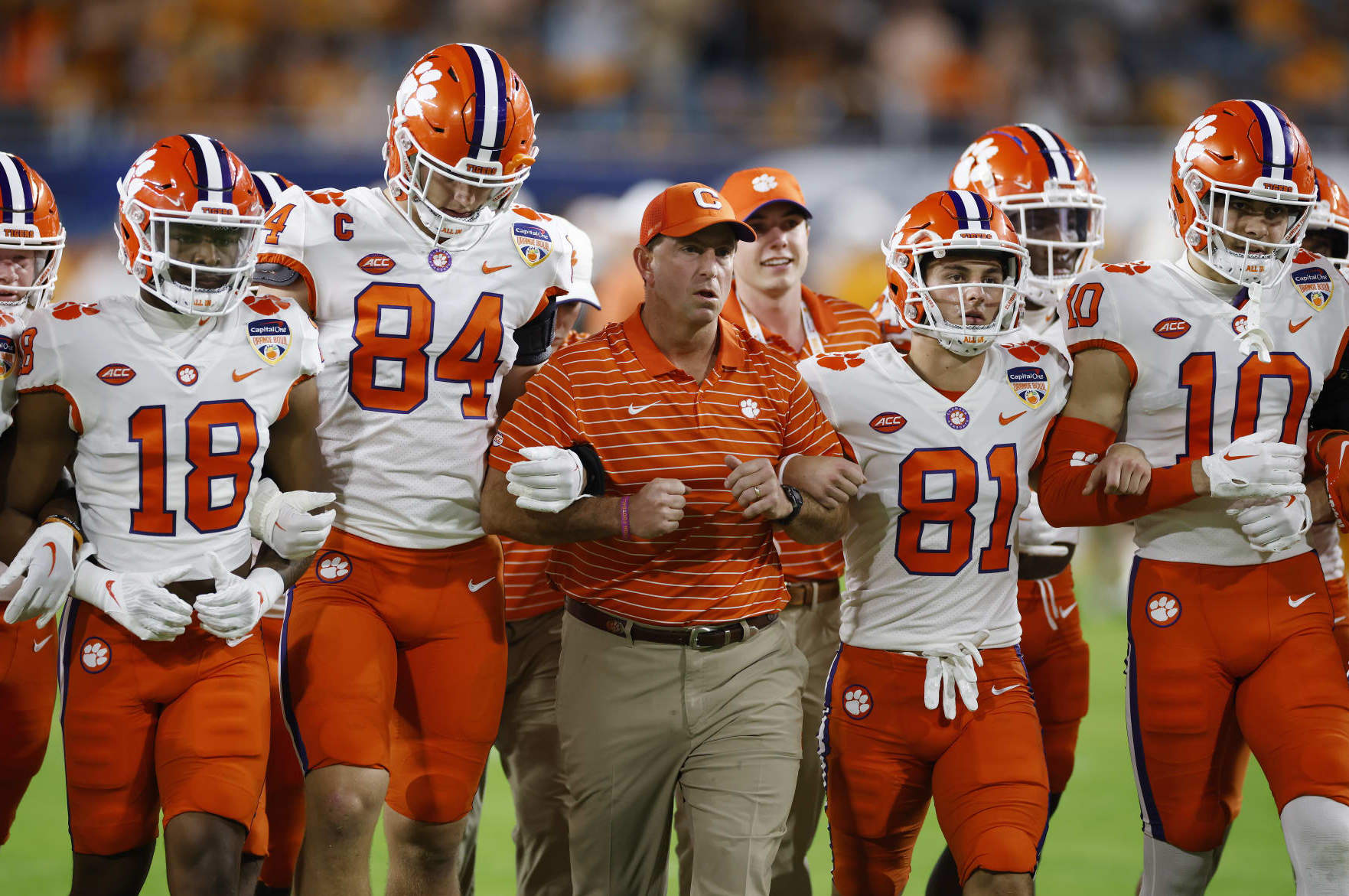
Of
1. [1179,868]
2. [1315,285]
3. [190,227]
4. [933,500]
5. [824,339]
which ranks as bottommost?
[1179,868]

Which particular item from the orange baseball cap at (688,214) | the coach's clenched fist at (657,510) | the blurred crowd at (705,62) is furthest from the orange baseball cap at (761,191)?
the blurred crowd at (705,62)

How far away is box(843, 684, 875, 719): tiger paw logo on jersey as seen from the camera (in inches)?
153

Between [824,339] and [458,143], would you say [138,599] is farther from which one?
[824,339]

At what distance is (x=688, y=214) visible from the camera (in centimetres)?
383

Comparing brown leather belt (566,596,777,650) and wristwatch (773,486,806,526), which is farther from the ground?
wristwatch (773,486,806,526)

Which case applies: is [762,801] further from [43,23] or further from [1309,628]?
[43,23]

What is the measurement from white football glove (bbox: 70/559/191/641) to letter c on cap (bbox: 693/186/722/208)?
60.7 inches

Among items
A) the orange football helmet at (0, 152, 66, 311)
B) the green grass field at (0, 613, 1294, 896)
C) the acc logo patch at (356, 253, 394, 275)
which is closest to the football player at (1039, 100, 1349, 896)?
the green grass field at (0, 613, 1294, 896)

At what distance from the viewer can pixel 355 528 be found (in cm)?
399

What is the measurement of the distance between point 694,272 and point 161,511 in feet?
4.67

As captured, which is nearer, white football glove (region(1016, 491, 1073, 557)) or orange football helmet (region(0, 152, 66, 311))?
orange football helmet (region(0, 152, 66, 311))

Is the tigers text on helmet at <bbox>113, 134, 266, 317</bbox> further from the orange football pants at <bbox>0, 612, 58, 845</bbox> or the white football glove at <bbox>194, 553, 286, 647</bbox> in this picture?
the orange football pants at <bbox>0, 612, 58, 845</bbox>

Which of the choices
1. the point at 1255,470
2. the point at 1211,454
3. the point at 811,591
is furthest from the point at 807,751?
the point at 1255,470

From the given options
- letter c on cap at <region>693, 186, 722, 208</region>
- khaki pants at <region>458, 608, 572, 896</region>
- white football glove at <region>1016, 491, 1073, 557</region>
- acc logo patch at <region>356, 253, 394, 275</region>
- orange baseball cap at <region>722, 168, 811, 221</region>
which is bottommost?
khaki pants at <region>458, 608, 572, 896</region>
